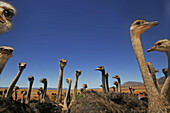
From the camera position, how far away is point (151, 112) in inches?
97.1

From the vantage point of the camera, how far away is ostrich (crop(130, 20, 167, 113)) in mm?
2504

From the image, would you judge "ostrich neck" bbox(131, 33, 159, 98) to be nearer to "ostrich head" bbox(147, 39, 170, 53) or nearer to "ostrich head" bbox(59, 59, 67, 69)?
"ostrich head" bbox(147, 39, 170, 53)

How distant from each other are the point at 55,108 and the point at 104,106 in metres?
2.67

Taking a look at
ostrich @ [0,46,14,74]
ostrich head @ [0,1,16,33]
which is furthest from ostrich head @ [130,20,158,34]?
ostrich @ [0,46,14,74]

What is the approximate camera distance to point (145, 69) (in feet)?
10.1

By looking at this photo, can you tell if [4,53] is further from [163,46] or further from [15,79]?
[163,46]

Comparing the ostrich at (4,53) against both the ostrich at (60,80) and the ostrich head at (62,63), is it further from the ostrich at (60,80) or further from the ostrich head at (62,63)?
the ostrich head at (62,63)

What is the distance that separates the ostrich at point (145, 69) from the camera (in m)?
2.50

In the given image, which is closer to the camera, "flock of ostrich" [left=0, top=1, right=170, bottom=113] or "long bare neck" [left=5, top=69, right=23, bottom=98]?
"flock of ostrich" [left=0, top=1, right=170, bottom=113]

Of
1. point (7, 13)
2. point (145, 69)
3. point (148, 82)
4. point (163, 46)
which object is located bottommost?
point (148, 82)

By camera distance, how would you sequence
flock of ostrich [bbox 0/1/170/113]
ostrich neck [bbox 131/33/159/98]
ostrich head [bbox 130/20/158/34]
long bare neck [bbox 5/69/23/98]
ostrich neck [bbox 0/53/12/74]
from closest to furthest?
flock of ostrich [bbox 0/1/170/113] → ostrich neck [bbox 131/33/159/98] → ostrich head [bbox 130/20/158/34] → ostrich neck [bbox 0/53/12/74] → long bare neck [bbox 5/69/23/98]

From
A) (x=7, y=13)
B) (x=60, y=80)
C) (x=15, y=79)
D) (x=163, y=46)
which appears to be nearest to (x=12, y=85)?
(x=15, y=79)

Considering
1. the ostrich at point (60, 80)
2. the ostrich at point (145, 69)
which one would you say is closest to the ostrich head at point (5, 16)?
the ostrich at point (145, 69)

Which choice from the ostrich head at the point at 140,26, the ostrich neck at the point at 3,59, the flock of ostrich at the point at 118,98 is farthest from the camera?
the ostrich neck at the point at 3,59
